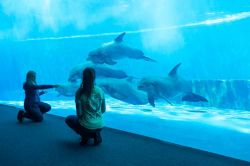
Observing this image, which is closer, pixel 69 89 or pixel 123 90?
pixel 123 90

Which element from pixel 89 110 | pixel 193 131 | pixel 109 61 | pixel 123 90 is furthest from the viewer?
pixel 109 61

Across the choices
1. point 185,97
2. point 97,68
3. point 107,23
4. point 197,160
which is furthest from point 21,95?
point 197,160

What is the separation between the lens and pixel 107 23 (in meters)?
17.9

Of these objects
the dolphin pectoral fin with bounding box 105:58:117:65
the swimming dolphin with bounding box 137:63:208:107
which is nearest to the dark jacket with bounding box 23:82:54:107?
the swimming dolphin with bounding box 137:63:208:107

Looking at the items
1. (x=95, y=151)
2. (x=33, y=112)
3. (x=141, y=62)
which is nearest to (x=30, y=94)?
(x=33, y=112)

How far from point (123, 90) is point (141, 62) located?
21.5 metres

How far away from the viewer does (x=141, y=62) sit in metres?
28.9

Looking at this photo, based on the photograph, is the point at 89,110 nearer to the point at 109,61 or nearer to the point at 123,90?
→ the point at 123,90

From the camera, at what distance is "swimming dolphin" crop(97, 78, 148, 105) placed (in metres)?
7.63

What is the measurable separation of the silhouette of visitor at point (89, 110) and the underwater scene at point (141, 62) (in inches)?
54.9

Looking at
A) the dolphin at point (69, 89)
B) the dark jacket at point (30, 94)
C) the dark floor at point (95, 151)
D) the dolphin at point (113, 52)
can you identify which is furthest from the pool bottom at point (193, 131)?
the dolphin at point (69, 89)

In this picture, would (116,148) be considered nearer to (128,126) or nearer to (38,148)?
(38,148)

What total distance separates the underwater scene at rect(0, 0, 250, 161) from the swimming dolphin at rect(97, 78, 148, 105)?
1.0 inches

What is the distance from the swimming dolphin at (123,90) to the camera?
25.0ft
